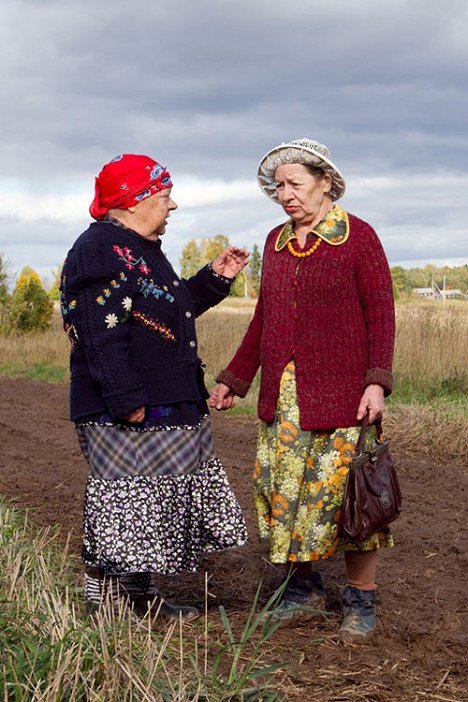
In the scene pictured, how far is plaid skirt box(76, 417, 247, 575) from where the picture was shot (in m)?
3.79

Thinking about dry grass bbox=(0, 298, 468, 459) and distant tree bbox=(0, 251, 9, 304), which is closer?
dry grass bbox=(0, 298, 468, 459)

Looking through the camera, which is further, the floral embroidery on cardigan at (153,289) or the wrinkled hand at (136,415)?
the floral embroidery on cardigan at (153,289)

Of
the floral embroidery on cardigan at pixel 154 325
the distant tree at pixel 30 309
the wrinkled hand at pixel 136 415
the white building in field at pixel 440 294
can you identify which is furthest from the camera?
the distant tree at pixel 30 309

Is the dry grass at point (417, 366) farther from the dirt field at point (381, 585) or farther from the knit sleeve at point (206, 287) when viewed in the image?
the knit sleeve at point (206, 287)

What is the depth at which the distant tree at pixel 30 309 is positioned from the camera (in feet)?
68.8

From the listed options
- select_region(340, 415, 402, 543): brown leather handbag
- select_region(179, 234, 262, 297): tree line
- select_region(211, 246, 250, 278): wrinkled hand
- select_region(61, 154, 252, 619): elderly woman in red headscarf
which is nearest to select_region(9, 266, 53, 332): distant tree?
select_region(211, 246, 250, 278): wrinkled hand

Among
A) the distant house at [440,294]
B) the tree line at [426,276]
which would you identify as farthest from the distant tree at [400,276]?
the distant house at [440,294]

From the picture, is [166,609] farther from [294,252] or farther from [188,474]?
[294,252]

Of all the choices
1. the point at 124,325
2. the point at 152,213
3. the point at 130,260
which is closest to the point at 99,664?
the point at 124,325

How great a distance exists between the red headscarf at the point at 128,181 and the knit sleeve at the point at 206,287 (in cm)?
47

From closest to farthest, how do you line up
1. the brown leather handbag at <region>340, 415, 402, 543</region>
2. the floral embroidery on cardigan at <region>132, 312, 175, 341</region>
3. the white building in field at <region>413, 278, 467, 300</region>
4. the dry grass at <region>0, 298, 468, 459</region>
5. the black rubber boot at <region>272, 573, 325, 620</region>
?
the brown leather handbag at <region>340, 415, 402, 543</region>
the floral embroidery on cardigan at <region>132, 312, 175, 341</region>
the black rubber boot at <region>272, 573, 325, 620</region>
the dry grass at <region>0, 298, 468, 459</region>
the white building in field at <region>413, 278, 467, 300</region>

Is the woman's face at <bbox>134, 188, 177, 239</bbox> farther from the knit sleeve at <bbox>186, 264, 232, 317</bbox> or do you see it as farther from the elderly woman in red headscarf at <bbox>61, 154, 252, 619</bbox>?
the knit sleeve at <bbox>186, 264, 232, 317</bbox>

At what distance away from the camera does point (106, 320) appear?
371 centimetres

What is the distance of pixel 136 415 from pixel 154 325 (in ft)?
1.20
